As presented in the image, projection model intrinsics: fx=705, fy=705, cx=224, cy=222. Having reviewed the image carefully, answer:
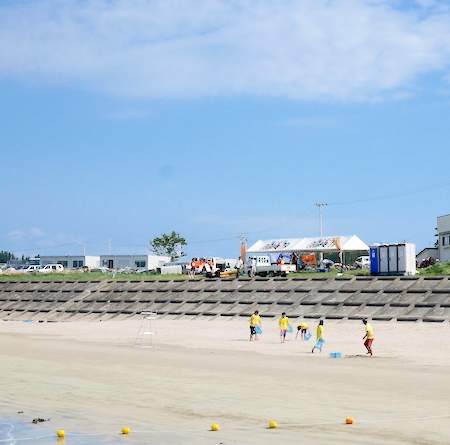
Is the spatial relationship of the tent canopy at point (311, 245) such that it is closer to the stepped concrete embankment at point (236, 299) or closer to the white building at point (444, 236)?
the white building at point (444, 236)

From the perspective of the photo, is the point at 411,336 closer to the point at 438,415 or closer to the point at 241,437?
the point at 438,415

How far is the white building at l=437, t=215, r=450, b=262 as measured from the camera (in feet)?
247

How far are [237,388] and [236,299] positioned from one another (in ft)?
103

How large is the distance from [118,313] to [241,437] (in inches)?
1681

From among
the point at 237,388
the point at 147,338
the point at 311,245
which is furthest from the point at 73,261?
the point at 237,388

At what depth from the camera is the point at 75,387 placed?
22547 millimetres

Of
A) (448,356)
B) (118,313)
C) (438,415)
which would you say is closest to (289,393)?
(438,415)

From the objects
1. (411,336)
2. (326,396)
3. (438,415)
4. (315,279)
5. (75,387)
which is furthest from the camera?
(315,279)

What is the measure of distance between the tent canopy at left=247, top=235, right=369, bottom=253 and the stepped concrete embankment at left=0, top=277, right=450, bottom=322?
18.6 m

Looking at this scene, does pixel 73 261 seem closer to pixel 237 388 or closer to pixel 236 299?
pixel 236 299

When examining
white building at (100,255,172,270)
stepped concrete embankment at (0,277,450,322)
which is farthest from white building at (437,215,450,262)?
white building at (100,255,172,270)

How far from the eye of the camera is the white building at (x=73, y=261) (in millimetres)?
133375

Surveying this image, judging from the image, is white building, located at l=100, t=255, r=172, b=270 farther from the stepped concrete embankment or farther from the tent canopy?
the stepped concrete embankment

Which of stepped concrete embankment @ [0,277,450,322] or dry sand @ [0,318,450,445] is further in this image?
stepped concrete embankment @ [0,277,450,322]
